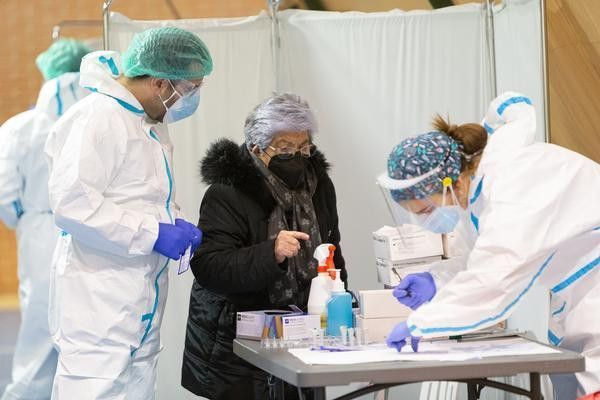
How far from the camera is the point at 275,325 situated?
2809mm

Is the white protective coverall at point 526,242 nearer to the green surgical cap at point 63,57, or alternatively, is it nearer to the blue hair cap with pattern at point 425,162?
the blue hair cap with pattern at point 425,162

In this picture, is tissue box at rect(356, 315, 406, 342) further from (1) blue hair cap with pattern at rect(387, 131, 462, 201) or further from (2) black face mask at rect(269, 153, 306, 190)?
(2) black face mask at rect(269, 153, 306, 190)

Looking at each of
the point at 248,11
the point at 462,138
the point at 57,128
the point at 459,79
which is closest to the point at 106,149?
the point at 57,128

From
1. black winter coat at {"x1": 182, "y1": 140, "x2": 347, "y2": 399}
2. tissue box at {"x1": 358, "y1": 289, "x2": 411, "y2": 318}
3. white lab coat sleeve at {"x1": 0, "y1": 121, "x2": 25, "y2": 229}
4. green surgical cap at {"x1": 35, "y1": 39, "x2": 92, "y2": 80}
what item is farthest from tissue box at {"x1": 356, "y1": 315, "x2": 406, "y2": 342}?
green surgical cap at {"x1": 35, "y1": 39, "x2": 92, "y2": 80}

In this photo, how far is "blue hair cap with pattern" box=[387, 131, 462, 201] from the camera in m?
2.42

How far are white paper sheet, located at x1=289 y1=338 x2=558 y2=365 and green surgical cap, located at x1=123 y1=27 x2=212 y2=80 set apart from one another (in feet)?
3.38

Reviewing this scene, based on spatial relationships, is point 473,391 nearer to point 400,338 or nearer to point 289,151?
point 400,338

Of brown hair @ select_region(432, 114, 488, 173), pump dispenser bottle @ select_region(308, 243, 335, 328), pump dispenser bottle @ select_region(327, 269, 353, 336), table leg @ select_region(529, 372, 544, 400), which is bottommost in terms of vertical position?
table leg @ select_region(529, 372, 544, 400)

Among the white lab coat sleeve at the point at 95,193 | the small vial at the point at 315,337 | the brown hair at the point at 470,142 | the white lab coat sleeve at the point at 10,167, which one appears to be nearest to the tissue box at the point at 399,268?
the small vial at the point at 315,337

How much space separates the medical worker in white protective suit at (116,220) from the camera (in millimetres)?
2762

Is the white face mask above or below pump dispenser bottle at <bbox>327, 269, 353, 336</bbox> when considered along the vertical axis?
above

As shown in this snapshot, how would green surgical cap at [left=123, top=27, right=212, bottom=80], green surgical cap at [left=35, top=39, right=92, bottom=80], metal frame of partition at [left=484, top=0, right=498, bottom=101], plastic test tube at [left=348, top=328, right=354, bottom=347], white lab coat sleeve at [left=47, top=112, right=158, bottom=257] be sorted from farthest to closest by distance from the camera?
metal frame of partition at [left=484, top=0, right=498, bottom=101], green surgical cap at [left=35, top=39, right=92, bottom=80], green surgical cap at [left=123, top=27, right=212, bottom=80], white lab coat sleeve at [left=47, top=112, right=158, bottom=257], plastic test tube at [left=348, top=328, right=354, bottom=347]

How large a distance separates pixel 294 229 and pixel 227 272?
315mm

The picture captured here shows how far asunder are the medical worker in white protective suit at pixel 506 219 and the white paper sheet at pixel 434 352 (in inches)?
2.4
